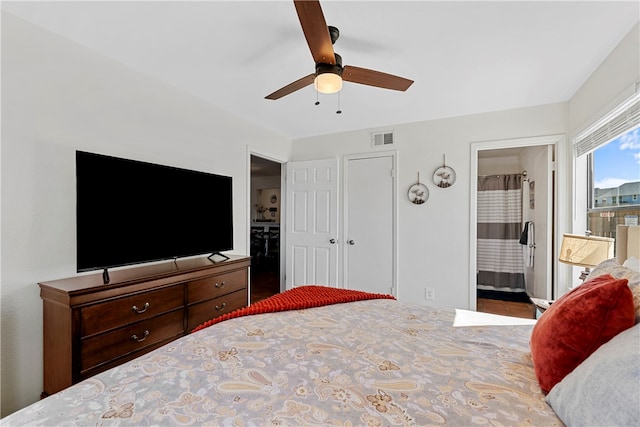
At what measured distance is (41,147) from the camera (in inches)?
70.5

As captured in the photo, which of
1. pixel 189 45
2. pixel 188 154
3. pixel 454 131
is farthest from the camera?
pixel 454 131

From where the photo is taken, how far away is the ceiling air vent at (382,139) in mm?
3645

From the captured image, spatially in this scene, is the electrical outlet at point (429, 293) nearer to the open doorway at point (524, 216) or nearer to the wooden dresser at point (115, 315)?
the open doorway at point (524, 216)

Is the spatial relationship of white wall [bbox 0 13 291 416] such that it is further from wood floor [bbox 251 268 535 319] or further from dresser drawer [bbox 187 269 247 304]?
wood floor [bbox 251 268 535 319]

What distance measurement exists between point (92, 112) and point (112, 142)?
229mm

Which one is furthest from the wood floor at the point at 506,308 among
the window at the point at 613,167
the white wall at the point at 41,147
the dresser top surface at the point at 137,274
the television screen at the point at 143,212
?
the white wall at the point at 41,147

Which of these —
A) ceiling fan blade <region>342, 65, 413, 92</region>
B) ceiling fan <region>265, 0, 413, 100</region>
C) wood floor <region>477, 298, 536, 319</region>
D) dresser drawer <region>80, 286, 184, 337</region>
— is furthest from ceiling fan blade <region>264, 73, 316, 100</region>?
wood floor <region>477, 298, 536, 319</region>

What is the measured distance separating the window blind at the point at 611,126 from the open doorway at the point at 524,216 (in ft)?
1.38

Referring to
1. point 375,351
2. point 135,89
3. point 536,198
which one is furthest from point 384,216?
point 135,89

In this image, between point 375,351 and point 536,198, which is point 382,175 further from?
point 375,351

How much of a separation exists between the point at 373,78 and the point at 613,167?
1900 mm

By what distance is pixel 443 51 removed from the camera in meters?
1.99

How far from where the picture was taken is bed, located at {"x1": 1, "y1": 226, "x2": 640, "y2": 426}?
0.76 meters

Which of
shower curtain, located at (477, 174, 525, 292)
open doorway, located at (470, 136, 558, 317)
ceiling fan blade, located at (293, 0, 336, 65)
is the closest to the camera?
ceiling fan blade, located at (293, 0, 336, 65)
